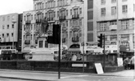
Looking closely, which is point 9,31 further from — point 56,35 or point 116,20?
point 56,35

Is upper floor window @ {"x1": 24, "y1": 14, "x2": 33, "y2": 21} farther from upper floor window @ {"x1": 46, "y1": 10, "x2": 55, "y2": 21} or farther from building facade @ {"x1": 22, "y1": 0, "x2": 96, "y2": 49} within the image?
upper floor window @ {"x1": 46, "y1": 10, "x2": 55, "y2": 21}

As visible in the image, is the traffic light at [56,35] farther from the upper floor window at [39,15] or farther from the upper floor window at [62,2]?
the upper floor window at [39,15]

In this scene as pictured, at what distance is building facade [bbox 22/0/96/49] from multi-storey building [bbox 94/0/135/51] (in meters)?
3.13

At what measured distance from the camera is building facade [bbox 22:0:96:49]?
71688 millimetres

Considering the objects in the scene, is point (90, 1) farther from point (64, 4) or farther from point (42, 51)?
point (42, 51)

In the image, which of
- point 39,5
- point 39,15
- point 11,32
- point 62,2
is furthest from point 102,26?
point 11,32

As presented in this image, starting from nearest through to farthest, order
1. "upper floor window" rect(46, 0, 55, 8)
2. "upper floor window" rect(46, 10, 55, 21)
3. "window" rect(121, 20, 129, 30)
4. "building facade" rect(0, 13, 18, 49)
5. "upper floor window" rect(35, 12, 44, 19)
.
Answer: "window" rect(121, 20, 129, 30), "upper floor window" rect(46, 10, 55, 21), "upper floor window" rect(46, 0, 55, 8), "upper floor window" rect(35, 12, 44, 19), "building facade" rect(0, 13, 18, 49)


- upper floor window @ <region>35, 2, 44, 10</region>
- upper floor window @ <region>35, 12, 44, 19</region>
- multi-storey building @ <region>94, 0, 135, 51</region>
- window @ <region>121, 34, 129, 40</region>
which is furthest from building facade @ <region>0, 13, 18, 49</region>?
window @ <region>121, 34, 129, 40</region>

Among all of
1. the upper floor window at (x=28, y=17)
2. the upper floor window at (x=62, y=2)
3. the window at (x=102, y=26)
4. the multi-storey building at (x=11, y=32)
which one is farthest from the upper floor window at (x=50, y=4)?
the window at (x=102, y=26)

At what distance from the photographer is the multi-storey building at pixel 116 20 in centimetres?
6228

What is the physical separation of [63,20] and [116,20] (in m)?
18.6

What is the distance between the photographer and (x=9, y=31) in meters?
91.3

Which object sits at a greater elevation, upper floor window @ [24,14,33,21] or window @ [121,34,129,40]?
upper floor window @ [24,14,33,21]

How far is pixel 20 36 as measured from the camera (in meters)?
90.1
